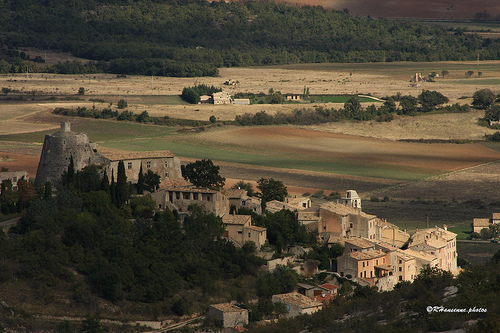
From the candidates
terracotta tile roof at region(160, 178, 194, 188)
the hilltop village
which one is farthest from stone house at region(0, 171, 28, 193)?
terracotta tile roof at region(160, 178, 194, 188)

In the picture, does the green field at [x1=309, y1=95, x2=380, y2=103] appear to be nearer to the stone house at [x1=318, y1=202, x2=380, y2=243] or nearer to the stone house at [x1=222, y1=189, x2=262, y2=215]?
the stone house at [x1=318, y1=202, x2=380, y2=243]

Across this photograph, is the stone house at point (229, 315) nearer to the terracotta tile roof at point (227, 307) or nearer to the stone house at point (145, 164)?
the terracotta tile roof at point (227, 307)

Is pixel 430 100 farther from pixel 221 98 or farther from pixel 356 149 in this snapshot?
pixel 356 149

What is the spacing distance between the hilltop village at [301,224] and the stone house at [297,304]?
0.06 meters

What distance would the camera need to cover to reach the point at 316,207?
272 ft

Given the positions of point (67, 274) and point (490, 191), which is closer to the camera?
point (67, 274)

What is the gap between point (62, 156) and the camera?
80.0 metres

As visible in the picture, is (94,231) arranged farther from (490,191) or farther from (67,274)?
(490,191)

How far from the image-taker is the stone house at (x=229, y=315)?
209ft

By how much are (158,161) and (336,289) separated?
66.5 feet

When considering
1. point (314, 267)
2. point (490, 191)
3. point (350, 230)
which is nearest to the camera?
point (314, 267)

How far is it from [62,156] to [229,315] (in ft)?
74.9

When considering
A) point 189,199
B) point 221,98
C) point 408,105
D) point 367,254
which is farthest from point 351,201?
point 221,98

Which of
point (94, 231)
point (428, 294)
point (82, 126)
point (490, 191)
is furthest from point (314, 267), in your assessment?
point (82, 126)
